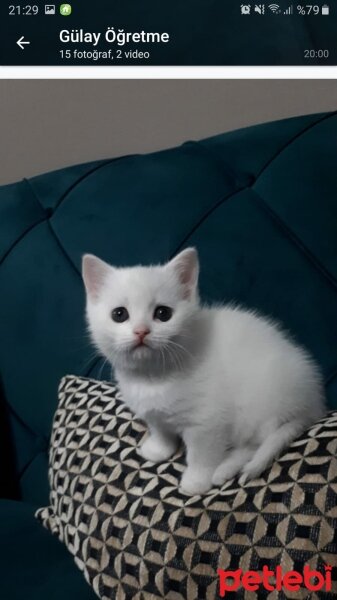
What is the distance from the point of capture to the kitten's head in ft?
2.39

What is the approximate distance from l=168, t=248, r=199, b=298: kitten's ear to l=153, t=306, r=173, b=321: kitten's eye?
0.12 ft

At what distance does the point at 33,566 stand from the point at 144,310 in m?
0.37

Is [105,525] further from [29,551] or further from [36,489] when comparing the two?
[36,489]

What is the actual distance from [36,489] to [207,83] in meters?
0.77

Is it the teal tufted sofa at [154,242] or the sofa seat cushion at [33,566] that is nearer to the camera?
the sofa seat cushion at [33,566]

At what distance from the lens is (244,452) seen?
2.42ft

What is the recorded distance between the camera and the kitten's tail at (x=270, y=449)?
0.67 meters

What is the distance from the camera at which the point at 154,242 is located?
1.08 metres
